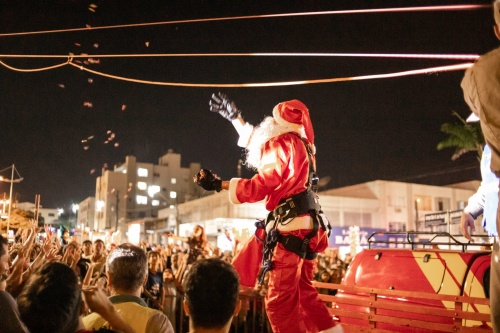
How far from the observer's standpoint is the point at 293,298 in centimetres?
428

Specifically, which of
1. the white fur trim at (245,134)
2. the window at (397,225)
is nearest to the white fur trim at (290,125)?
the white fur trim at (245,134)

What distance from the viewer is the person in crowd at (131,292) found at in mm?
3145

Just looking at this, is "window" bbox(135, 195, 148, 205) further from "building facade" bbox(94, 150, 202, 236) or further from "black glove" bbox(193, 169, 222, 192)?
"black glove" bbox(193, 169, 222, 192)

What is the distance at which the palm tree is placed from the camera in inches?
1093

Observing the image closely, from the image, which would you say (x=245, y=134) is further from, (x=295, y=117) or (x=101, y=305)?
(x=101, y=305)

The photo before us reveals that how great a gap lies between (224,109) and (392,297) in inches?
108

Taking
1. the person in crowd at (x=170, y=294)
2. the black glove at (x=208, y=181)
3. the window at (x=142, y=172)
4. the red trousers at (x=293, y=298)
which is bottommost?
the person in crowd at (x=170, y=294)

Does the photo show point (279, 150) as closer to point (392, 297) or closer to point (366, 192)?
point (392, 297)

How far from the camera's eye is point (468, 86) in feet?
7.65

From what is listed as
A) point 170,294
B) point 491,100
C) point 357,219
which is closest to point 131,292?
point 491,100

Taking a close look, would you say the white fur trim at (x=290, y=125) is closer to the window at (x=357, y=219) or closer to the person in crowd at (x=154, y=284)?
the person in crowd at (x=154, y=284)

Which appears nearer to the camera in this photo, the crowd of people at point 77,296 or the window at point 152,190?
the crowd of people at point 77,296

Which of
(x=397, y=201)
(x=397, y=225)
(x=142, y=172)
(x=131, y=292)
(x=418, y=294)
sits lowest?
(x=418, y=294)

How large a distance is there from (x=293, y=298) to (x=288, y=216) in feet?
2.36
